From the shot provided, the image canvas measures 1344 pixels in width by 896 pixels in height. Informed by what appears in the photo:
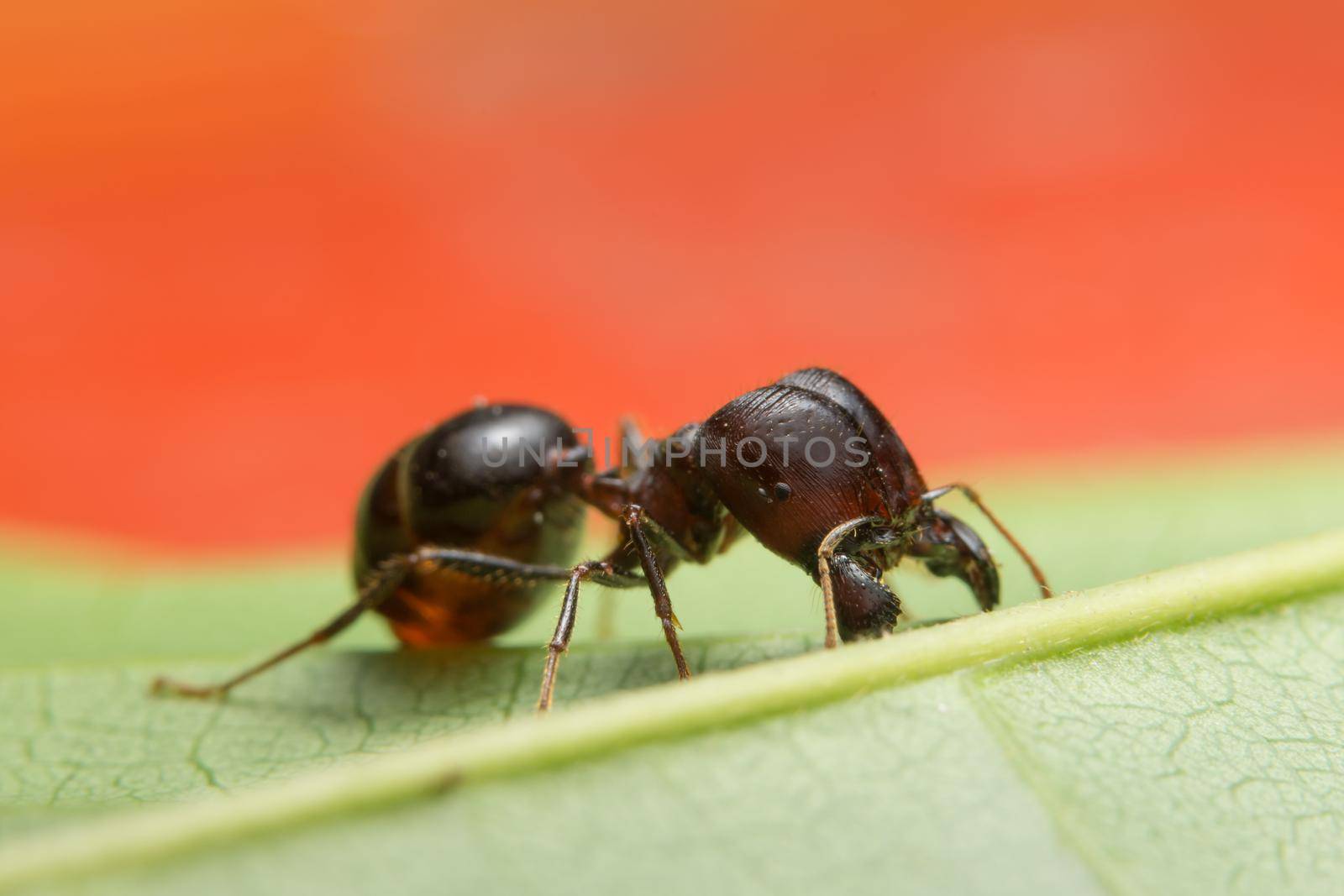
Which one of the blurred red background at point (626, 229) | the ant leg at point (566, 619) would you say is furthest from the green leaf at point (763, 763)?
the blurred red background at point (626, 229)

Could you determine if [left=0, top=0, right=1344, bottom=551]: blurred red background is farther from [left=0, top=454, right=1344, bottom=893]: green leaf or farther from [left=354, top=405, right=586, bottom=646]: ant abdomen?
[left=0, top=454, right=1344, bottom=893]: green leaf

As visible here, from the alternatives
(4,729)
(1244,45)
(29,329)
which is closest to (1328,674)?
(4,729)

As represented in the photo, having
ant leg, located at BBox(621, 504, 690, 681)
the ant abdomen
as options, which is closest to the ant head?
ant leg, located at BBox(621, 504, 690, 681)

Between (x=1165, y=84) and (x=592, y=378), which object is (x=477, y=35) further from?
(x=1165, y=84)

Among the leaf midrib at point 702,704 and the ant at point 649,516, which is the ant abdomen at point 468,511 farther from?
the leaf midrib at point 702,704

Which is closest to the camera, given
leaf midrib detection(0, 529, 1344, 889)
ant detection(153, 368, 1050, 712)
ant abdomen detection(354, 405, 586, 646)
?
leaf midrib detection(0, 529, 1344, 889)

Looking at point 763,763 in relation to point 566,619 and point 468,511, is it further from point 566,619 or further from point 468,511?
point 468,511
